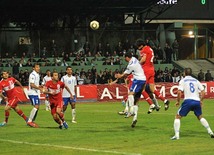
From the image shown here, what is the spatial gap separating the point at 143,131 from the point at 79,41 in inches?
1491

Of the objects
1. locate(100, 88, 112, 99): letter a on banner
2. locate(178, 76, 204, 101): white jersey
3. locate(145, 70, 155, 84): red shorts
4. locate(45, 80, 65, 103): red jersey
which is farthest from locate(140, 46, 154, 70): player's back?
locate(100, 88, 112, 99): letter a on banner

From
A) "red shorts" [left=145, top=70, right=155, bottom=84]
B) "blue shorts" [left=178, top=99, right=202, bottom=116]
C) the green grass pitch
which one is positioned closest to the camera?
the green grass pitch

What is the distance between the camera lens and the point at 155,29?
6116 centimetres

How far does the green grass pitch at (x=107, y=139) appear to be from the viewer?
15.7m

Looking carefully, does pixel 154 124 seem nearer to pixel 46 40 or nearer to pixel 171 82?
pixel 171 82

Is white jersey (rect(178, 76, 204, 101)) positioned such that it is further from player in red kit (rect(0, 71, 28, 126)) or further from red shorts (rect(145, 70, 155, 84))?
player in red kit (rect(0, 71, 28, 126))

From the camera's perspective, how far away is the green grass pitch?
1568cm

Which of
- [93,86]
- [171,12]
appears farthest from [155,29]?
[93,86]

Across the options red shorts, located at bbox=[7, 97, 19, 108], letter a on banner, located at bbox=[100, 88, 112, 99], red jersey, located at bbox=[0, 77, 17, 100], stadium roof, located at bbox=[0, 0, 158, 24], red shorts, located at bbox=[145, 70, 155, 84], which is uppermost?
stadium roof, located at bbox=[0, 0, 158, 24]

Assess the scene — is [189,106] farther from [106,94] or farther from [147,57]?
[106,94]

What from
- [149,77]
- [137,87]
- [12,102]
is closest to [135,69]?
[137,87]

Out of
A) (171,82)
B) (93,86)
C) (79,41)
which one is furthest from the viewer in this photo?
(79,41)

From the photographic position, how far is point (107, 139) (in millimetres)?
18250

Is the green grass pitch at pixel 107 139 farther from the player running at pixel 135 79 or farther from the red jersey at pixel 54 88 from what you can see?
the red jersey at pixel 54 88
